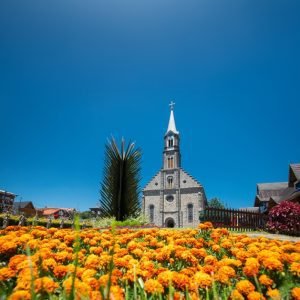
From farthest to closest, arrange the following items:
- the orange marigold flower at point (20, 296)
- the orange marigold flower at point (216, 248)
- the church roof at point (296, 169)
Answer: the church roof at point (296, 169) → the orange marigold flower at point (216, 248) → the orange marigold flower at point (20, 296)

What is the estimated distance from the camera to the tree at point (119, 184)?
17.9ft

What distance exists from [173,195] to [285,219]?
3220 cm

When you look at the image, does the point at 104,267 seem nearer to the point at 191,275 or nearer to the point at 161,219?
the point at 191,275

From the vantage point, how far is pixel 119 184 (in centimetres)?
545

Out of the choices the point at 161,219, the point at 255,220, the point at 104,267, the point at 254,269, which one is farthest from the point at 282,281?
the point at 161,219

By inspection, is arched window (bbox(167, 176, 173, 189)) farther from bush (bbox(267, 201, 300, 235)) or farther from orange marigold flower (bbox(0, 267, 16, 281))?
orange marigold flower (bbox(0, 267, 16, 281))

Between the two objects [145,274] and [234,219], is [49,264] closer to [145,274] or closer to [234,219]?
[145,274]

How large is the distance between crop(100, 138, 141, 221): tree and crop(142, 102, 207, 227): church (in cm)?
3958

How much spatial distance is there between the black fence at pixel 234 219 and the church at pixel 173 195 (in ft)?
81.7

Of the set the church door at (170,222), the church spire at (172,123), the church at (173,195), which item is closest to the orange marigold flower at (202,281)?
the church at (173,195)

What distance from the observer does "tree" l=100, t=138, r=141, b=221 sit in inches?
215

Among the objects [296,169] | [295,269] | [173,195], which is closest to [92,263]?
[295,269]

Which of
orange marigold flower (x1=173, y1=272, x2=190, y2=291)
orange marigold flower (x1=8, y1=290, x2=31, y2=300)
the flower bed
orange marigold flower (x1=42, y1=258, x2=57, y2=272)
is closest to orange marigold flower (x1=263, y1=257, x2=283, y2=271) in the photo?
the flower bed

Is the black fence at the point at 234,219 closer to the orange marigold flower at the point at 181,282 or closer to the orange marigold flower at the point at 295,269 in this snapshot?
the orange marigold flower at the point at 295,269
